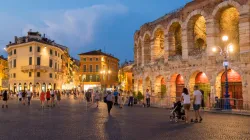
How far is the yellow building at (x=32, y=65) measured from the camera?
5741 cm

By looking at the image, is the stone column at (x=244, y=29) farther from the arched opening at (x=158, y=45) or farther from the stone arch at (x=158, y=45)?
the arched opening at (x=158, y=45)

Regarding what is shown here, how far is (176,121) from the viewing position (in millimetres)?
13195

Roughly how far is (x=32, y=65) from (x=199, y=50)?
136 feet

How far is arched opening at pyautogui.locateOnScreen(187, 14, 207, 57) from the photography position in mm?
25016

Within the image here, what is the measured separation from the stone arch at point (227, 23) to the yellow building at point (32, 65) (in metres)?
43.1

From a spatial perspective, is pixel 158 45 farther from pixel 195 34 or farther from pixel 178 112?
pixel 178 112

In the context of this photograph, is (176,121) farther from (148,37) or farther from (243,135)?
(148,37)

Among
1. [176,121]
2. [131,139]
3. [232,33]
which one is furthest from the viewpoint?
[232,33]

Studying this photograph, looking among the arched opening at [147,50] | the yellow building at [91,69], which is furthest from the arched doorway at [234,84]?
the yellow building at [91,69]

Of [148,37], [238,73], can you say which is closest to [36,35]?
[148,37]

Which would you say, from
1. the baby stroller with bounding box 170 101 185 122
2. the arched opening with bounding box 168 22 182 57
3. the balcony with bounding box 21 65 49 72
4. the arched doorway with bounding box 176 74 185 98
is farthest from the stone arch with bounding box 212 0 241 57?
the balcony with bounding box 21 65 49 72

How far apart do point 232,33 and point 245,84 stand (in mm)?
5343

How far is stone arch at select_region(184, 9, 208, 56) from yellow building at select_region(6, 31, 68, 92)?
39.9m

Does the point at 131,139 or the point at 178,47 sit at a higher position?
the point at 178,47
